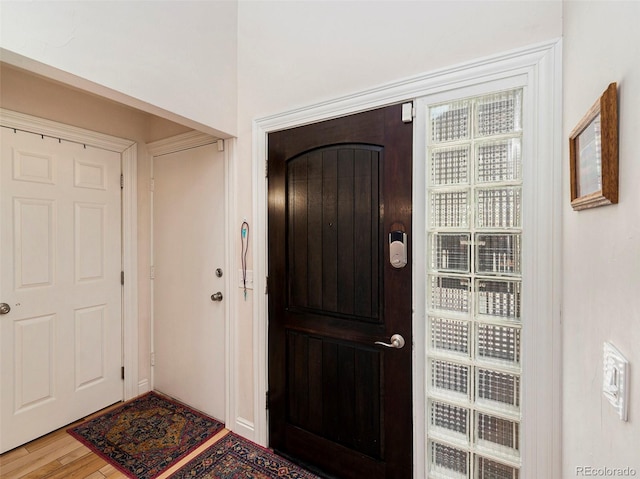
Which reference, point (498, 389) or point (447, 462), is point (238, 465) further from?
point (498, 389)

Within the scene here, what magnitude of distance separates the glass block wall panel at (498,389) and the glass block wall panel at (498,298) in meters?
0.26

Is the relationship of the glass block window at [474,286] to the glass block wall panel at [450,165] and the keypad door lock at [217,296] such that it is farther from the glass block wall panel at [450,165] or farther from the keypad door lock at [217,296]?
the keypad door lock at [217,296]

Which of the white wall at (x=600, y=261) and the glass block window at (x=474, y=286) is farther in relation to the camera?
the glass block window at (x=474, y=286)

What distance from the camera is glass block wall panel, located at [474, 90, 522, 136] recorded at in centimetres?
126

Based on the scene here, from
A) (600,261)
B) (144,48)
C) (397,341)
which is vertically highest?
(144,48)

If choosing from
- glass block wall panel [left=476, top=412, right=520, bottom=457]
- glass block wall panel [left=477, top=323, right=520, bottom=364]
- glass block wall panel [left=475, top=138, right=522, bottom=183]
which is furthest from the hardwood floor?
glass block wall panel [left=475, top=138, right=522, bottom=183]

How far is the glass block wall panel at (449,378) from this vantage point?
138 centimetres

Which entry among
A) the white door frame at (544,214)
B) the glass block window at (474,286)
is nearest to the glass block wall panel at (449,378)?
the glass block window at (474,286)

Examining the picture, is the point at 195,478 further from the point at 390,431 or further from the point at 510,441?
the point at 510,441

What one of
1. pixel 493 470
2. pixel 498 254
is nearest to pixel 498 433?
pixel 493 470

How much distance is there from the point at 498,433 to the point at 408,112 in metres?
1.51

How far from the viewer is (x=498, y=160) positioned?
51.0 inches

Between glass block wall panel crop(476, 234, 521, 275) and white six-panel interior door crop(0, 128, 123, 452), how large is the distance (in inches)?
104

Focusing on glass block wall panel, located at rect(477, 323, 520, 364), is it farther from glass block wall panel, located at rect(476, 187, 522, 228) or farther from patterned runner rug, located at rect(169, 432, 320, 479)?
patterned runner rug, located at rect(169, 432, 320, 479)
